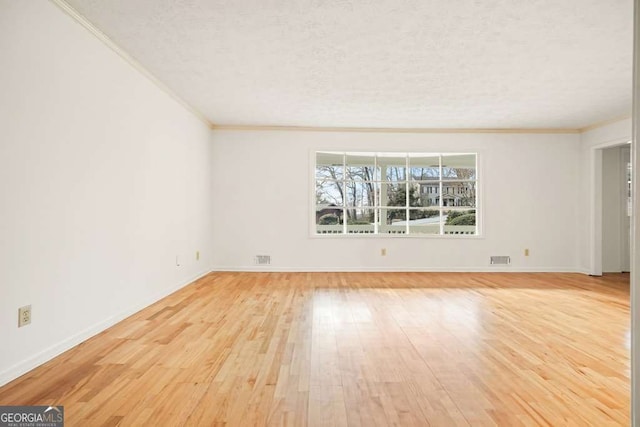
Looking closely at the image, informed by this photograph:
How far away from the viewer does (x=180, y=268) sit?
512 cm

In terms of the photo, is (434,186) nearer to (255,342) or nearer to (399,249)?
(399,249)

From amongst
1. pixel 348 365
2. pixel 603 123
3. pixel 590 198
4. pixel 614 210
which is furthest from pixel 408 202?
pixel 348 365

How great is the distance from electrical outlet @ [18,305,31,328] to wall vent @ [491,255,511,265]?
6467 millimetres

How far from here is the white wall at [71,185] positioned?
2.27 metres

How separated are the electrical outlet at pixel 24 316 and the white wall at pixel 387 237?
417 centimetres

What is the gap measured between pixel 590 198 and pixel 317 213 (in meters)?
4.62

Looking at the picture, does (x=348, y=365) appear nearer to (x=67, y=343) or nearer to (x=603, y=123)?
(x=67, y=343)

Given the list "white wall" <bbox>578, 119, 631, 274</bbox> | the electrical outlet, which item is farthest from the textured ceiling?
the electrical outlet

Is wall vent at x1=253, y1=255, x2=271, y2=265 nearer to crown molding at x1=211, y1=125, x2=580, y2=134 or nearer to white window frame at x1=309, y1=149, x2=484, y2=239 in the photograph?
white window frame at x1=309, y1=149, x2=484, y2=239

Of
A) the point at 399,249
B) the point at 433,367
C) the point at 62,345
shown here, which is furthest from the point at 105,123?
the point at 399,249

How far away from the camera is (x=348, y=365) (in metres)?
2.48

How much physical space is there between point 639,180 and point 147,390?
8.02ft

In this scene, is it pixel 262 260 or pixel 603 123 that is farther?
pixel 262 260

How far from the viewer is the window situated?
6805mm
